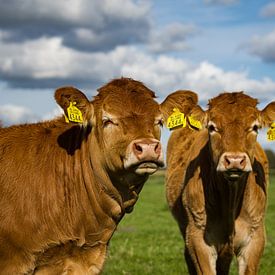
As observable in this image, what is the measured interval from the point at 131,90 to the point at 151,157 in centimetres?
102

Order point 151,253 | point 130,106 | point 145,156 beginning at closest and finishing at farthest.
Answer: point 145,156 → point 130,106 → point 151,253

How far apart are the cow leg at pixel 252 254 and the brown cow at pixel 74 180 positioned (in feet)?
8.82

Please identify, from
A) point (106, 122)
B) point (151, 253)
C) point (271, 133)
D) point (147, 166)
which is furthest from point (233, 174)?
point (151, 253)

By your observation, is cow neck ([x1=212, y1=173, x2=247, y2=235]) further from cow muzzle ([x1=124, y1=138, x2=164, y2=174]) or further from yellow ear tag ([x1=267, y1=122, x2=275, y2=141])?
cow muzzle ([x1=124, y1=138, x2=164, y2=174])

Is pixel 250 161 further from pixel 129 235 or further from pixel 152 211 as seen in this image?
pixel 152 211

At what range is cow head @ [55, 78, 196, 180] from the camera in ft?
21.0

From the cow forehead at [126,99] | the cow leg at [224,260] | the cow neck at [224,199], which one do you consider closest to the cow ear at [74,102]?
the cow forehead at [126,99]

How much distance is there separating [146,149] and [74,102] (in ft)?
3.79

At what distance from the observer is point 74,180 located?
716cm

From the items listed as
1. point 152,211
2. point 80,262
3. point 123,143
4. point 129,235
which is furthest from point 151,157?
Answer: point 152,211

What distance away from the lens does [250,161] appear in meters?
8.70

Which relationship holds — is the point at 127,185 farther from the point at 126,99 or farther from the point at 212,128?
the point at 212,128

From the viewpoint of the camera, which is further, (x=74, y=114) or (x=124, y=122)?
(x=74, y=114)

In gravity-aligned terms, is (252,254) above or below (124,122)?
below
